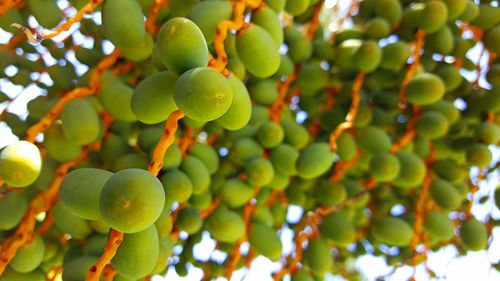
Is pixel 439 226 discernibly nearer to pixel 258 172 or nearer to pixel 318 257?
pixel 318 257

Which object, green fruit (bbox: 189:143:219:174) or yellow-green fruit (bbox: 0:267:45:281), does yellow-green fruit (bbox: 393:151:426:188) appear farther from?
yellow-green fruit (bbox: 0:267:45:281)

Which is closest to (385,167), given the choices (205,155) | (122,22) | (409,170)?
(409,170)

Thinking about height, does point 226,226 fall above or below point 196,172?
below

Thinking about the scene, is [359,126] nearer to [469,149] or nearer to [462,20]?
[469,149]

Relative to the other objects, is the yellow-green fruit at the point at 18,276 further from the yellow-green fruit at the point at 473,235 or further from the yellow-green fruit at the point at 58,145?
the yellow-green fruit at the point at 473,235

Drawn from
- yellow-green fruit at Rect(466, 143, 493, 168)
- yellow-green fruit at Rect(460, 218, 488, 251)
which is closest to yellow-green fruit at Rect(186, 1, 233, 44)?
yellow-green fruit at Rect(466, 143, 493, 168)

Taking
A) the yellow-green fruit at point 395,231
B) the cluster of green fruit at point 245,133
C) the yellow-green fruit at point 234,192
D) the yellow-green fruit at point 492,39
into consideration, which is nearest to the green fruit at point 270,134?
the cluster of green fruit at point 245,133
